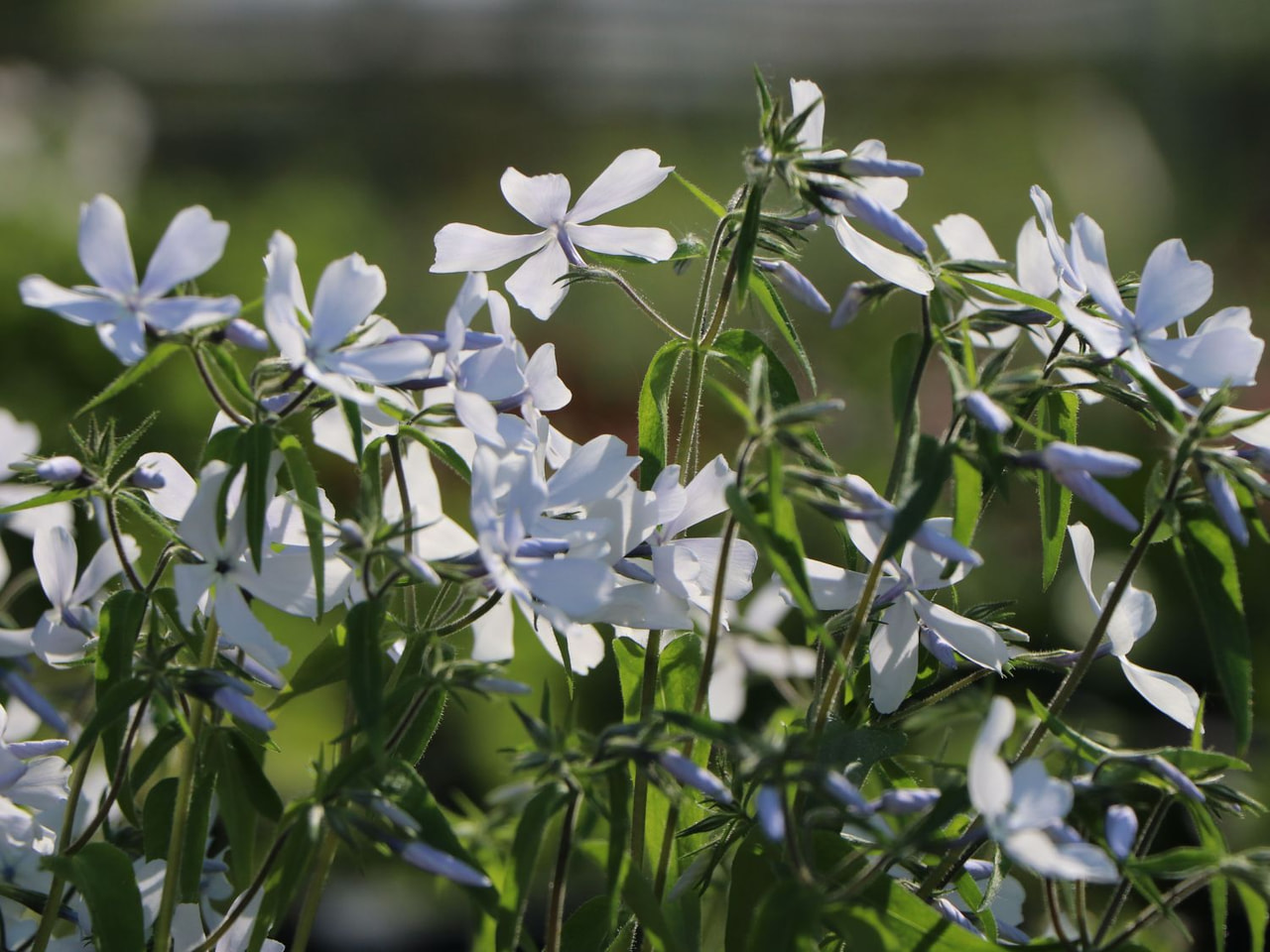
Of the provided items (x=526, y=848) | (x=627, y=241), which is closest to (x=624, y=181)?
(x=627, y=241)

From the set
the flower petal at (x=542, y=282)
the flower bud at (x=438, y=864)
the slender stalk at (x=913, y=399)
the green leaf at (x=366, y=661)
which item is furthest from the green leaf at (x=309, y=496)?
the slender stalk at (x=913, y=399)

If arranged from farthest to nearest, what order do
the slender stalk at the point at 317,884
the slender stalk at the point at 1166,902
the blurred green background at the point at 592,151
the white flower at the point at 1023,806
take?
1. the blurred green background at the point at 592,151
2. the slender stalk at the point at 317,884
3. the slender stalk at the point at 1166,902
4. the white flower at the point at 1023,806

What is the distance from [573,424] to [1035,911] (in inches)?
115

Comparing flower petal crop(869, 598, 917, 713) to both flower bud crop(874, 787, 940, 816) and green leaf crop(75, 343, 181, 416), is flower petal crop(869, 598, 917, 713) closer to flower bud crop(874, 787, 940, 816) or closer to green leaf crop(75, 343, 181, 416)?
flower bud crop(874, 787, 940, 816)

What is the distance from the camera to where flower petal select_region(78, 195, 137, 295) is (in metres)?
0.74

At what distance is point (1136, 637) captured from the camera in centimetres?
99

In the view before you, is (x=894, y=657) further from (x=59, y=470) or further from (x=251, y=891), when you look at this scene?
(x=59, y=470)

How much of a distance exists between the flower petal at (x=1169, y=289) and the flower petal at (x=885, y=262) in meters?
0.13

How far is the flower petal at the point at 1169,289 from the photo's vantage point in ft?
2.81

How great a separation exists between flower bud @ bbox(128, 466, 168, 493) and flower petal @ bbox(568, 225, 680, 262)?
0.34 meters

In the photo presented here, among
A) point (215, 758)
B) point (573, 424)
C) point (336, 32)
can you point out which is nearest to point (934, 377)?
point (573, 424)

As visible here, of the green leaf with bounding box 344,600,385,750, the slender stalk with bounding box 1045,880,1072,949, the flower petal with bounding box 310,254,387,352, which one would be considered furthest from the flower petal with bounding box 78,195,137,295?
the slender stalk with bounding box 1045,880,1072,949

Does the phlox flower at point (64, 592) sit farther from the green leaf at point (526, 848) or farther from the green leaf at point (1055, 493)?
the green leaf at point (1055, 493)

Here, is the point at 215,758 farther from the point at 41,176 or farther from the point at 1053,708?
the point at 41,176
